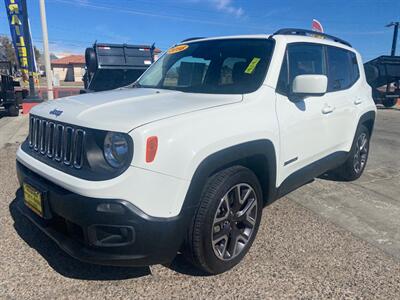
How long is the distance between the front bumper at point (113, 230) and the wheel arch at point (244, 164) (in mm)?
165

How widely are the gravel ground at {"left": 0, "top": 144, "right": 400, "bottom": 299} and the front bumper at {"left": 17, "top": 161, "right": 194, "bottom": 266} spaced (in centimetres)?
40

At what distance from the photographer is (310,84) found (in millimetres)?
2971

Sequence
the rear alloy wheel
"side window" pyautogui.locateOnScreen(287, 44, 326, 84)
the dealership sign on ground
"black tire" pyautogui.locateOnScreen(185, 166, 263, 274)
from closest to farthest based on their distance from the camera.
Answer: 1. "black tire" pyautogui.locateOnScreen(185, 166, 263, 274)
2. "side window" pyautogui.locateOnScreen(287, 44, 326, 84)
3. the rear alloy wheel
4. the dealership sign on ground

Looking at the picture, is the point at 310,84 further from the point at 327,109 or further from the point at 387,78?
the point at 387,78

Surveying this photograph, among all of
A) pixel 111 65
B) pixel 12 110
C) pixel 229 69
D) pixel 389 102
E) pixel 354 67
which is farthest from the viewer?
pixel 389 102

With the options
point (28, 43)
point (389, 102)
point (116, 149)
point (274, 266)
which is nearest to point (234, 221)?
point (274, 266)

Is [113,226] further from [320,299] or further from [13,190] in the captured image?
[13,190]

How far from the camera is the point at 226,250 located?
8.97 feet

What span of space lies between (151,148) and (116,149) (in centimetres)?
25

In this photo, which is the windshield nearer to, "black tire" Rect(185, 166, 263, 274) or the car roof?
the car roof

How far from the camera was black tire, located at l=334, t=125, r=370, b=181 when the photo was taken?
15.4ft

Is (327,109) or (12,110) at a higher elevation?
(327,109)

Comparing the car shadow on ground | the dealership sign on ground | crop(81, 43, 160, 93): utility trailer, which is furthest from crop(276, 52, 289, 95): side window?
the dealership sign on ground

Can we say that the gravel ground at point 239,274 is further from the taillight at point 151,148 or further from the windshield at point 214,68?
the windshield at point 214,68
